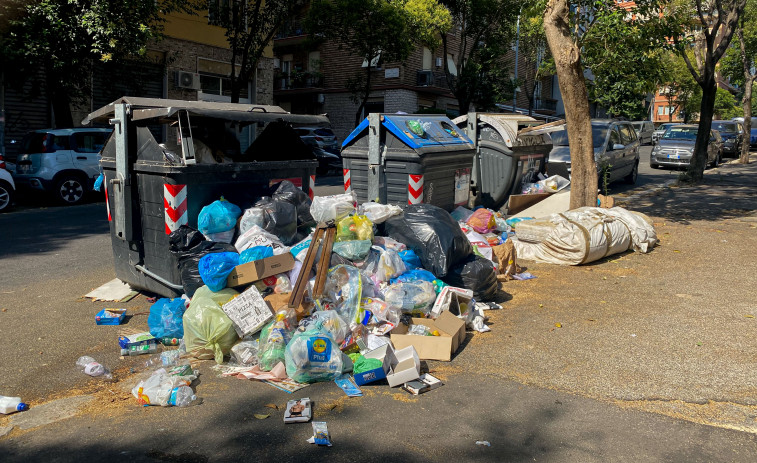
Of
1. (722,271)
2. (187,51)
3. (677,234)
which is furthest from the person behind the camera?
(187,51)

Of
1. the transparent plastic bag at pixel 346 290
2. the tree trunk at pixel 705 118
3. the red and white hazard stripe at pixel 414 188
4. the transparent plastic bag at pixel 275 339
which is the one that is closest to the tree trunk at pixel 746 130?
the tree trunk at pixel 705 118

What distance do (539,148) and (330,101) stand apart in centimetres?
2489

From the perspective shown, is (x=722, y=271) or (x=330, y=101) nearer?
(x=722, y=271)

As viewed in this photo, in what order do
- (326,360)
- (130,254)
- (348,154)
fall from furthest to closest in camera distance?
(348,154)
(130,254)
(326,360)

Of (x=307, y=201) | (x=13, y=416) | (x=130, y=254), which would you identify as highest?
(x=307, y=201)

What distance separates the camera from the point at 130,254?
19.1ft

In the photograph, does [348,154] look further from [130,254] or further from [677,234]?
[677,234]

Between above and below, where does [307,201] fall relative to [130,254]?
above

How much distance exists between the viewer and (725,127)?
1129 inches

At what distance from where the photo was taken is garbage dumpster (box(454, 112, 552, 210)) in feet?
33.1

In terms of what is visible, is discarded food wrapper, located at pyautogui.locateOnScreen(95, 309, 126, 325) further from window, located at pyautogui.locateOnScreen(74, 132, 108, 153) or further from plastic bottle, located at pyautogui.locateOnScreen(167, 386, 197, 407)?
window, located at pyautogui.locateOnScreen(74, 132, 108, 153)

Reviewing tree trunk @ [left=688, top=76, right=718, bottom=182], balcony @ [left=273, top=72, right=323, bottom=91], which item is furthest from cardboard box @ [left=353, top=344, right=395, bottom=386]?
balcony @ [left=273, top=72, right=323, bottom=91]

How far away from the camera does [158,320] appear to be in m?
4.98

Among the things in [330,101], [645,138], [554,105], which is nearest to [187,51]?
[330,101]
